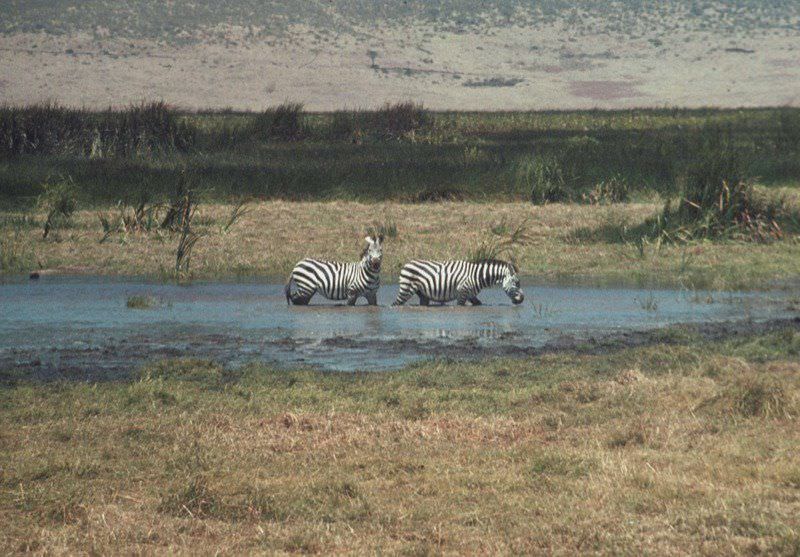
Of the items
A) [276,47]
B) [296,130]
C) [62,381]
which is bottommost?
[62,381]

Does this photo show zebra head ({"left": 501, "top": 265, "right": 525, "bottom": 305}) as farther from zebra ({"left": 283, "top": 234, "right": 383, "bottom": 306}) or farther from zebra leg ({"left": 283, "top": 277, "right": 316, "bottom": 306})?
zebra leg ({"left": 283, "top": 277, "right": 316, "bottom": 306})

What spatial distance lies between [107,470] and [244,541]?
2185mm

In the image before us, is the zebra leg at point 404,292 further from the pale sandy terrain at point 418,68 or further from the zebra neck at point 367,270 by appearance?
the pale sandy terrain at point 418,68

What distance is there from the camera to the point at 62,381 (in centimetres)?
1362

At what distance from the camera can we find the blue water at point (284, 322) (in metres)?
16.0

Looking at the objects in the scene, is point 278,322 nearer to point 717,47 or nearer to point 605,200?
point 605,200

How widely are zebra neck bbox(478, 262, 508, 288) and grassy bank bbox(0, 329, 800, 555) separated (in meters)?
6.05

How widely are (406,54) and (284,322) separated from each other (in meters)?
127

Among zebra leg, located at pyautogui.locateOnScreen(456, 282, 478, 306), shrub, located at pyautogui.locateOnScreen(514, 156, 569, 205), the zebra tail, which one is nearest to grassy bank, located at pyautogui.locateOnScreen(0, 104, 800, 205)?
shrub, located at pyautogui.locateOnScreen(514, 156, 569, 205)

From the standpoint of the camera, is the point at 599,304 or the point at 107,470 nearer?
the point at 107,470

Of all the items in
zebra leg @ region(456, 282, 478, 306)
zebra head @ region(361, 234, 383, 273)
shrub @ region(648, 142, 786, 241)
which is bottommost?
zebra leg @ region(456, 282, 478, 306)

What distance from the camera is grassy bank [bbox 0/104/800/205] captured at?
3506 centimetres

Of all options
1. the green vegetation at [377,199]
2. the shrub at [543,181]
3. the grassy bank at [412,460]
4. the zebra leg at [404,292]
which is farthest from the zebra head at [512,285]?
the shrub at [543,181]

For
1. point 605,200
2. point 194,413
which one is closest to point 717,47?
point 605,200
